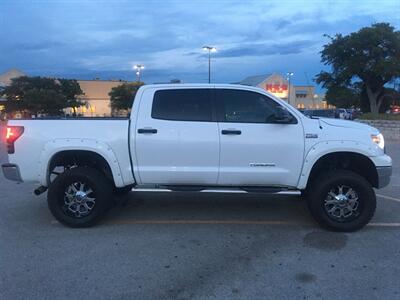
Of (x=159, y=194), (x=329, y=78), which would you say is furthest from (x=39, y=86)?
(x=159, y=194)

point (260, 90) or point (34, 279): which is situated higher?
point (260, 90)

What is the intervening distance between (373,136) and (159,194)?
3.92 metres

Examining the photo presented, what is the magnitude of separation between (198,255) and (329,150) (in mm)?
2223

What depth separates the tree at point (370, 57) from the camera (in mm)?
40156

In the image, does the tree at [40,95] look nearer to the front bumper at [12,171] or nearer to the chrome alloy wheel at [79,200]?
the front bumper at [12,171]

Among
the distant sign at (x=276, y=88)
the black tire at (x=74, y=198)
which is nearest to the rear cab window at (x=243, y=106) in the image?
the black tire at (x=74, y=198)

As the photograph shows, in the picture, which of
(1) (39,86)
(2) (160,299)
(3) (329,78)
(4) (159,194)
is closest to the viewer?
(2) (160,299)

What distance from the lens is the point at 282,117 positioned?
6145mm

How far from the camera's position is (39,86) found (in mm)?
57844

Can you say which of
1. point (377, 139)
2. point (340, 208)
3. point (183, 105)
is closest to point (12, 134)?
point (183, 105)

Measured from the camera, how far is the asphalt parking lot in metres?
4.38

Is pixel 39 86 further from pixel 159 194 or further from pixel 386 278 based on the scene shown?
pixel 386 278

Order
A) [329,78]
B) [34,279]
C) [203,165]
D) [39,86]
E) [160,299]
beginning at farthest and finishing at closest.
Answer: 1. [39,86]
2. [329,78]
3. [203,165]
4. [34,279]
5. [160,299]

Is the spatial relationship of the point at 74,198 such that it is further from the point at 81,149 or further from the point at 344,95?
the point at 344,95
